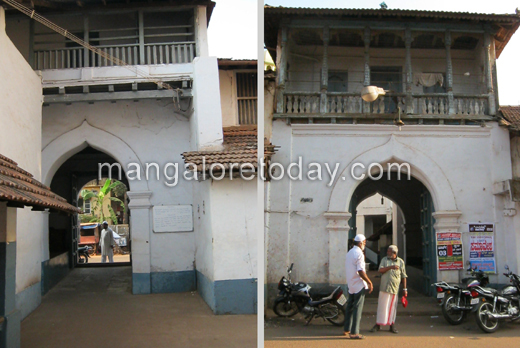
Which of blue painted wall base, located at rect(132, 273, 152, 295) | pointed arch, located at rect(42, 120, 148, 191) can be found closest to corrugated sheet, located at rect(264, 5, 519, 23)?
pointed arch, located at rect(42, 120, 148, 191)

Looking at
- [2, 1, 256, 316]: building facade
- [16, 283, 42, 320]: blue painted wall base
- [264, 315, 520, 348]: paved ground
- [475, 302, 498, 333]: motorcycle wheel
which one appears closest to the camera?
[264, 315, 520, 348]: paved ground

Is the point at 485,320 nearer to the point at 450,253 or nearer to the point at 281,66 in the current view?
the point at 450,253

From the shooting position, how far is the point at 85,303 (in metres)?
9.10

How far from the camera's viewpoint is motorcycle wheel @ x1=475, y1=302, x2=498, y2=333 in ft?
22.4

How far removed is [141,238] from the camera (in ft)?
33.0

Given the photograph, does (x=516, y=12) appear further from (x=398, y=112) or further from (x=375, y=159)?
(x=375, y=159)

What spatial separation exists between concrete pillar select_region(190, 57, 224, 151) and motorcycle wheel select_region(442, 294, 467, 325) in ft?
14.3

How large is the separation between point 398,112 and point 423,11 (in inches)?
74.3

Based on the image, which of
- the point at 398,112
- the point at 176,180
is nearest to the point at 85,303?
the point at 176,180

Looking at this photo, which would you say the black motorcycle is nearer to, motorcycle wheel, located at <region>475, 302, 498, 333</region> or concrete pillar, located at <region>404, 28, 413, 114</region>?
motorcycle wheel, located at <region>475, 302, 498, 333</region>

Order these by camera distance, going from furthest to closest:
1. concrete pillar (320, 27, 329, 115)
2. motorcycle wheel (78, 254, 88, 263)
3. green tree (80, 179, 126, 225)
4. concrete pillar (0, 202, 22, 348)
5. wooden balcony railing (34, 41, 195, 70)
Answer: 1. green tree (80, 179, 126, 225)
2. motorcycle wheel (78, 254, 88, 263)
3. wooden balcony railing (34, 41, 195, 70)
4. concrete pillar (320, 27, 329, 115)
5. concrete pillar (0, 202, 22, 348)

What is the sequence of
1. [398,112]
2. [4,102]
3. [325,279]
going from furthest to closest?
[398,112] < [325,279] < [4,102]

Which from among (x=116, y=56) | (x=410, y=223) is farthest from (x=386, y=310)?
(x=116, y=56)

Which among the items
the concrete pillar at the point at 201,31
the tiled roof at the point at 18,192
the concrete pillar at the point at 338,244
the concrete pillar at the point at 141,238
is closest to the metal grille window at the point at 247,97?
the concrete pillar at the point at 201,31
